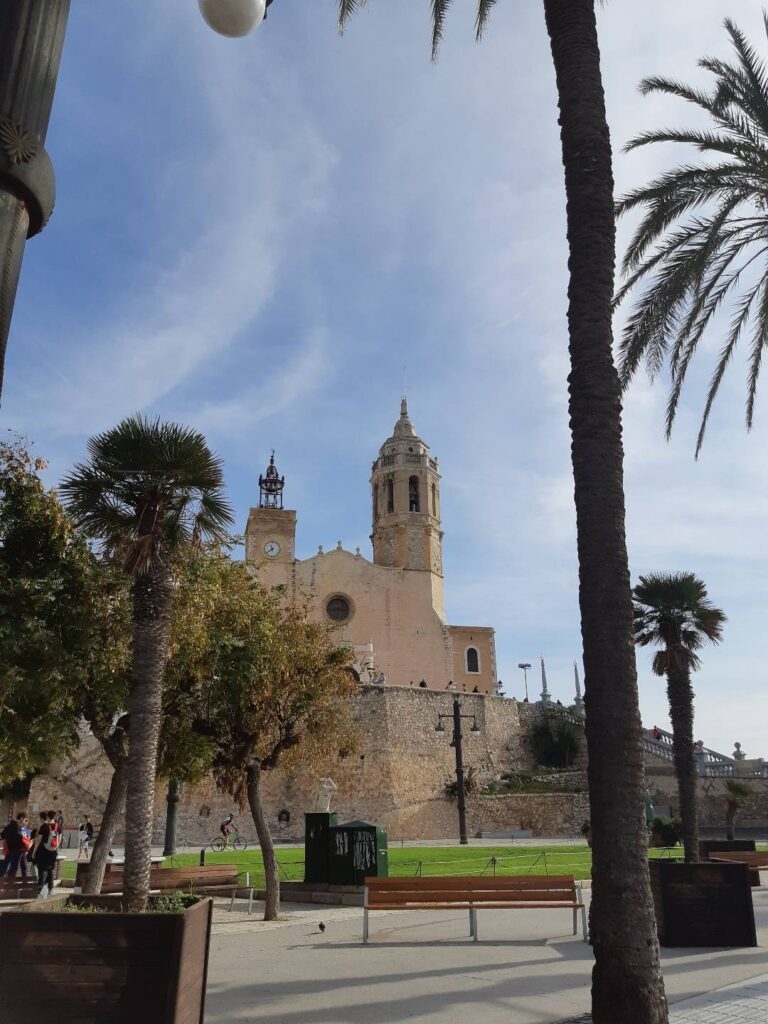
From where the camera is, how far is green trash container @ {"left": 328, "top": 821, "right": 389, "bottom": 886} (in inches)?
515

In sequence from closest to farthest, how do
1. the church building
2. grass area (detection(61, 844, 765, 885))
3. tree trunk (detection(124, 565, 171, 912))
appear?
tree trunk (detection(124, 565, 171, 912)) < grass area (detection(61, 844, 765, 885)) < the church building

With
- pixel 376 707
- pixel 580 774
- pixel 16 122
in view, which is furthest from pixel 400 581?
pixel 16 122

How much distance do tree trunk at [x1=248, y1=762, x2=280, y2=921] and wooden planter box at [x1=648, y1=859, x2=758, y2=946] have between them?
5.32 m

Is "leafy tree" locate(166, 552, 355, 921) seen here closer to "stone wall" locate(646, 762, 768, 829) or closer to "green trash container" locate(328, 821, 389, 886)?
"green trash container" locate(328, 821, 389, 886)

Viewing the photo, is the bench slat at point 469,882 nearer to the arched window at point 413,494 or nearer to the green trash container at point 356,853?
the green trash container at point 356,853

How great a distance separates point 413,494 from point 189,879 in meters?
41.6

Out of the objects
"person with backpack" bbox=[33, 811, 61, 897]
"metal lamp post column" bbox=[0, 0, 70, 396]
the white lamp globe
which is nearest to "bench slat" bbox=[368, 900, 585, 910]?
"person with backpack" bbox=[33, 811, 61, 897]

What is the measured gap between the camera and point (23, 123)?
1.54m

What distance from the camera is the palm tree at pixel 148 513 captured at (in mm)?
7742

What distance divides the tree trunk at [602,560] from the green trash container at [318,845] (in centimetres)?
947

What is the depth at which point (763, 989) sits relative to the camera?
20.7 feet

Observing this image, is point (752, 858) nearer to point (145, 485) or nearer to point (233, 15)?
point (145, 485)

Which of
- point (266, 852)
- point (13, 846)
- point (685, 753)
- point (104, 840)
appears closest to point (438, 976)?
point (266, 852)

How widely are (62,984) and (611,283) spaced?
5.86m
